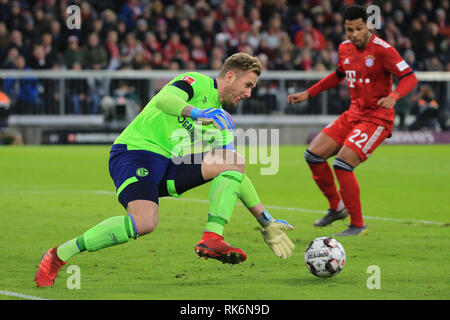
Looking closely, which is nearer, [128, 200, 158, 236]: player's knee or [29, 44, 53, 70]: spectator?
[128, 200, 158, 236]: player's knee

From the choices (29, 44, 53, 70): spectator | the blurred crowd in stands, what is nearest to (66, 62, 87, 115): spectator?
the blurred crowd in stands

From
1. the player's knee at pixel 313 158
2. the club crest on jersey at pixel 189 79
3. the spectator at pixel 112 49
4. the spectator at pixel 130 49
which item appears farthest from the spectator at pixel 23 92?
the club crest on jersey at pixel 189 79

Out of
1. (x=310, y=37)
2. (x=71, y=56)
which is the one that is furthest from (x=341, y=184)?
(x=310, y=37)

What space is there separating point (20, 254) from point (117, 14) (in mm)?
17343

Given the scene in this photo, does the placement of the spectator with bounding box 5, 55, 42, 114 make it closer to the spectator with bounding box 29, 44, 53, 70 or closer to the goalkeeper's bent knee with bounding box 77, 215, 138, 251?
the spectator with bounding box 29, 44, 53, 70

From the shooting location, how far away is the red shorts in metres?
9.20

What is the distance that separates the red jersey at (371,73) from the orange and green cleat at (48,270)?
14.2 ft

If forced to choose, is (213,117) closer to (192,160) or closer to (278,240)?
(192,160)

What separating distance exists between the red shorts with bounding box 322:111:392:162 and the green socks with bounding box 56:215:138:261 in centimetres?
366

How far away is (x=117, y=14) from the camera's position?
952 inches

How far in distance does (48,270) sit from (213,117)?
1.55m

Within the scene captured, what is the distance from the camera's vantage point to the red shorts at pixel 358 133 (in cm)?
920

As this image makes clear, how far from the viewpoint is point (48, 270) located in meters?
6.10
